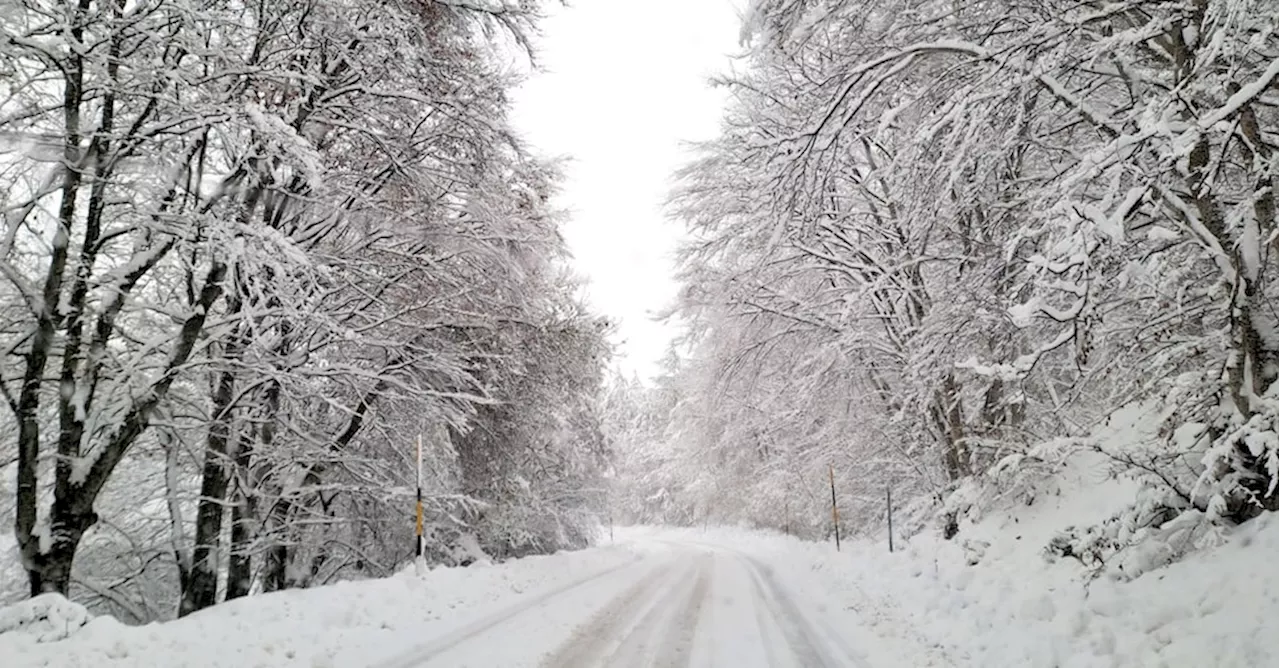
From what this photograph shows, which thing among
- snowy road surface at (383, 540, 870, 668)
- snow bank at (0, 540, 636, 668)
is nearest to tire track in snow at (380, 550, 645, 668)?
snowy road surface at (383, 540, 870, 668)

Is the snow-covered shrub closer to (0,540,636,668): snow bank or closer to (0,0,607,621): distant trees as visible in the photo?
(0,540,636,668): snow bank

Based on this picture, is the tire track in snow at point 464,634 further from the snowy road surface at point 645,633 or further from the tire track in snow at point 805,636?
the tire track in snow at point 805,636

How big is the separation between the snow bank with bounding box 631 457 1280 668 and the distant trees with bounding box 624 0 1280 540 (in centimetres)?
59

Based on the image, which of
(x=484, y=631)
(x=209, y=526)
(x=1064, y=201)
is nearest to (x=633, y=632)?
(x=484, y=631)

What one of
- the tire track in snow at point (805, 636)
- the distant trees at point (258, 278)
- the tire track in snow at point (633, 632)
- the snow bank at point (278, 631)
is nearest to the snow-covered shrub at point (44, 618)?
the snow bank at point (278, 631)

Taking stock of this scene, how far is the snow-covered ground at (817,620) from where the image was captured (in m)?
4.62

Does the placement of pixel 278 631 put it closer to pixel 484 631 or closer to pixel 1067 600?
pixel 484 631

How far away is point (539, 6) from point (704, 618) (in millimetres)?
7740

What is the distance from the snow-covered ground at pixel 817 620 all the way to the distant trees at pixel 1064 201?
88 centimetres

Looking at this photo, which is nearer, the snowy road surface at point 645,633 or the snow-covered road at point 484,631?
the snow-covered road at point 484,631

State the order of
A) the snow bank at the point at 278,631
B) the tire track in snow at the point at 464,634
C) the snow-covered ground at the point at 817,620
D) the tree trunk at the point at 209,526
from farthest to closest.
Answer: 1. the tree trunk at the point at 209,526
2. the tire track in snow at the point at 464,634
3. the snow bank at the point at 278,631
4. the snow-covered ground at the point at 817,620

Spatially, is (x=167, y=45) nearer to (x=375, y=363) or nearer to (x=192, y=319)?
(x=192, y=319)

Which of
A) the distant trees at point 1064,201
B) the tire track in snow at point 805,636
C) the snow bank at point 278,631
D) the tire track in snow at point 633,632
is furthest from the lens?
the tire track in snow at point 633,632

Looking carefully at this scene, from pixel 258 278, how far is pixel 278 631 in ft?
10.6
